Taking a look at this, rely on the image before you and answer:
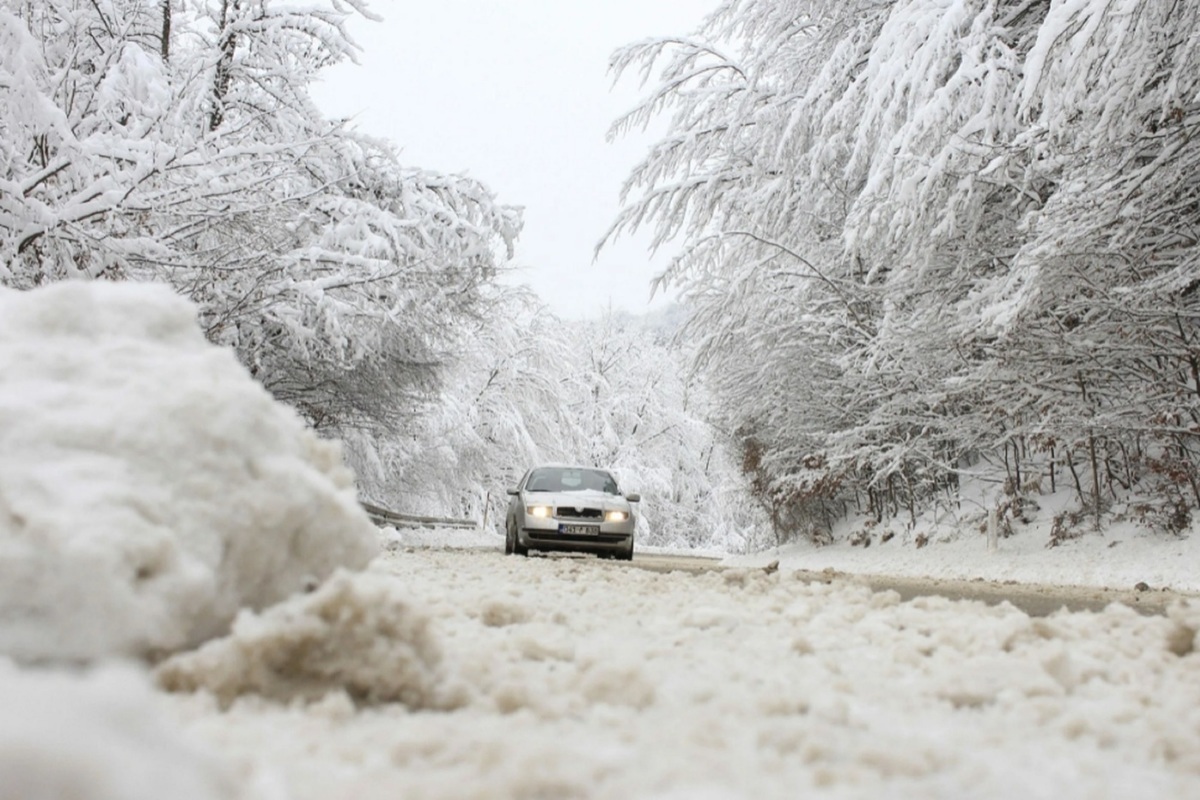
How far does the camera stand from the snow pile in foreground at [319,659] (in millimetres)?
2324

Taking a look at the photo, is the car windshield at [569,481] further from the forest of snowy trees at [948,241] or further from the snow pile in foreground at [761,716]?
the snow pile in foreground at [761,716]

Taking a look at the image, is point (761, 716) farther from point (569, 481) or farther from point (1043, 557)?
point (569, 481)

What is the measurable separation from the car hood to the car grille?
5 centimetres

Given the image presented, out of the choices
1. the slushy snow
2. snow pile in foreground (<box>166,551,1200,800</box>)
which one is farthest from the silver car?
the slushy snow

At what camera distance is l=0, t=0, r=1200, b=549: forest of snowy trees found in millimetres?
8430

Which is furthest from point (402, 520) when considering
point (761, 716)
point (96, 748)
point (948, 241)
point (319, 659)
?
point (96, 748)

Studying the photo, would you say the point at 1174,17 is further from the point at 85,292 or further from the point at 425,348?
the point at 425,348

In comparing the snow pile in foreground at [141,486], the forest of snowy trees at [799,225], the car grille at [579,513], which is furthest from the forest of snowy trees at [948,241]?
the snow pile in foreground at [141,486]

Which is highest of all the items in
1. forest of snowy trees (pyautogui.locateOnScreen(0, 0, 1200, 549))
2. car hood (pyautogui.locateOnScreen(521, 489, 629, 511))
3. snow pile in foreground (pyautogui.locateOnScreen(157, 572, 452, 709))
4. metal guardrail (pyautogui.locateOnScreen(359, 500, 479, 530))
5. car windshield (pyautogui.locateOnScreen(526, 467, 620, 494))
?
Answer: forest of snowy trees (pyautogui.locateOnScreen(0, 0, 1200, 549))

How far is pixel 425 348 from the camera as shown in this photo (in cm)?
1463

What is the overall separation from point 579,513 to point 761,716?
36.3ft

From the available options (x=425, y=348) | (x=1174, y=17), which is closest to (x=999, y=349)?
(x=1174, y=17)

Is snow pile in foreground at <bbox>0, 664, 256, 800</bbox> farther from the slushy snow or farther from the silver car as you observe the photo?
the silver car

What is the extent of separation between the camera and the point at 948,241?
11602 millimetres
